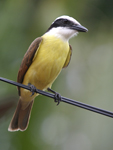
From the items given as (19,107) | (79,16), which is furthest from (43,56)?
(79,16)

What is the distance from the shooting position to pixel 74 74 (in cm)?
884

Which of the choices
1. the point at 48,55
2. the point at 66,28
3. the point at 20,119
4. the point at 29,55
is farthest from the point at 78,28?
the point at 20,119

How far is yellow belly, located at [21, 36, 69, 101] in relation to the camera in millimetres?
5184

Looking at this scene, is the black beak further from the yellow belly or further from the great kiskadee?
the yellow belly

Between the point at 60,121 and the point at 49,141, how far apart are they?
63 cm

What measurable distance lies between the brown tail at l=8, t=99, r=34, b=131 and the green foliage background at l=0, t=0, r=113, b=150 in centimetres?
38

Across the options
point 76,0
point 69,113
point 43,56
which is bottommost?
point 69,113

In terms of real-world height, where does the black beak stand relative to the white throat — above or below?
above

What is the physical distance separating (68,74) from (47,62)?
344cm

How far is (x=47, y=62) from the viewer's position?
516 cm

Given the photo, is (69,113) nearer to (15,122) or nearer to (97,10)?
(15,122)

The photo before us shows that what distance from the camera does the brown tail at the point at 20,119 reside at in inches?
239

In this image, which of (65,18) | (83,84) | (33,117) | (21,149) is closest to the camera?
(65,18)

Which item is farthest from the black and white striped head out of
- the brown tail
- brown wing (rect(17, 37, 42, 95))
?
the brown tail
